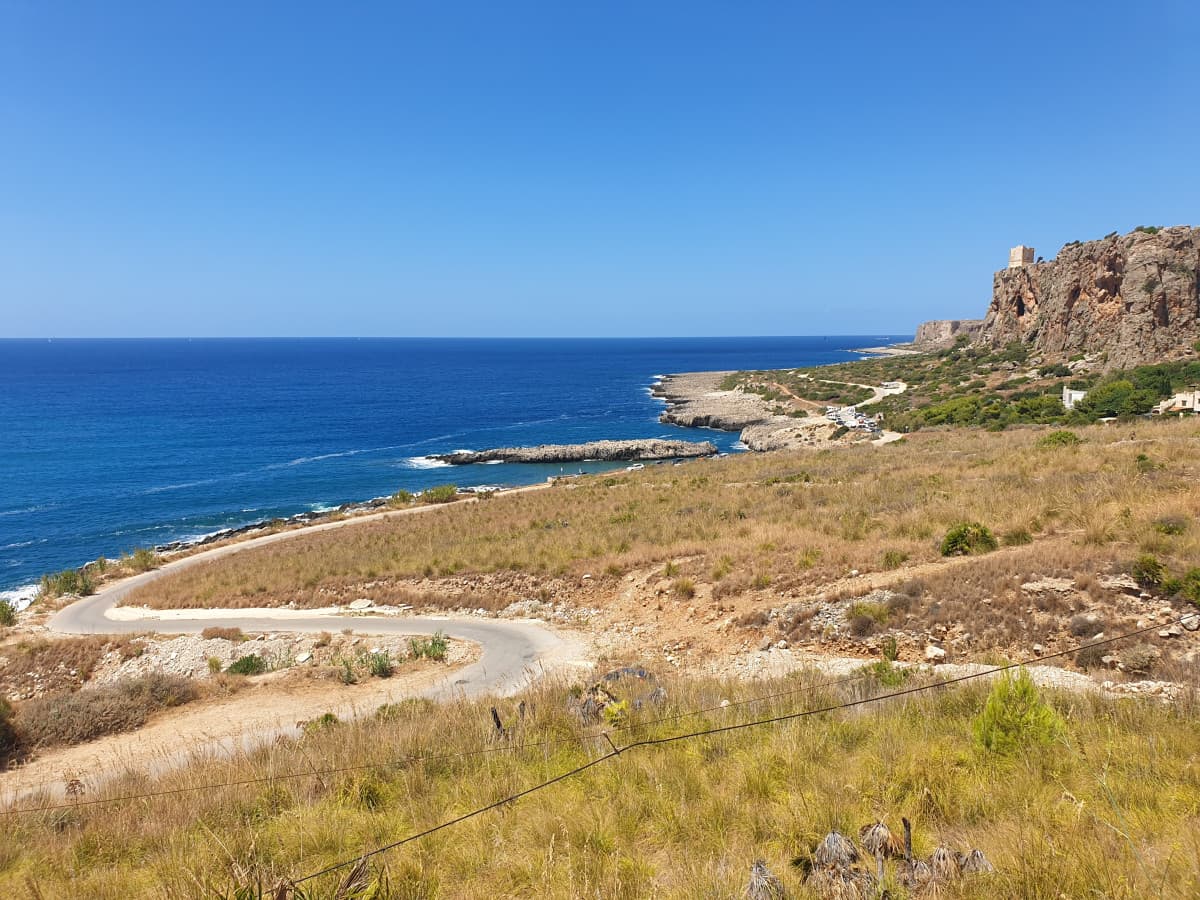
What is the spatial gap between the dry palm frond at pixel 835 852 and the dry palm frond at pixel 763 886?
0.43 metres

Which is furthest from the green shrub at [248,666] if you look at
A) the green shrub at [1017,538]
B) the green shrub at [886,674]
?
the green shrub at [1017,538]

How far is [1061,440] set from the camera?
27828 mm

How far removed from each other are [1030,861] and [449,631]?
16058 millimetres

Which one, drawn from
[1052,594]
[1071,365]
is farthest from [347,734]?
[1071,365]

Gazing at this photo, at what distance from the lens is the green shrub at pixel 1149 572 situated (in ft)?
34.9

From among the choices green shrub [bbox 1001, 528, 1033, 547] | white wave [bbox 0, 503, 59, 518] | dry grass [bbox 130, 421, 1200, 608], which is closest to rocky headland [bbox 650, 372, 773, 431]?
dry grass [bbox 130, 421, 1200, 608]

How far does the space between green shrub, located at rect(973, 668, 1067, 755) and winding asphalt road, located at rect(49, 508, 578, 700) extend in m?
7.84

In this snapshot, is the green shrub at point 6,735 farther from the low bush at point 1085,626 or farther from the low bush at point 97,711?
the low bush at point 1085,626

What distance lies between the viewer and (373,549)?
Result: 28.3 meters

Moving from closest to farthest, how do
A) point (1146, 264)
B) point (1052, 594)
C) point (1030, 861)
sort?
1. point (1030, 861)
2. point (1052, 594)
3. point (1146, 264)

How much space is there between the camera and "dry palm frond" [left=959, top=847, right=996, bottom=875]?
3895 mm

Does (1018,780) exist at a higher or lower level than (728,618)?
higher

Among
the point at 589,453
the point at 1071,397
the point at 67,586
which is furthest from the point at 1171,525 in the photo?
the point at 589,453

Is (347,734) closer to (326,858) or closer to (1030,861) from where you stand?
(326,858)
